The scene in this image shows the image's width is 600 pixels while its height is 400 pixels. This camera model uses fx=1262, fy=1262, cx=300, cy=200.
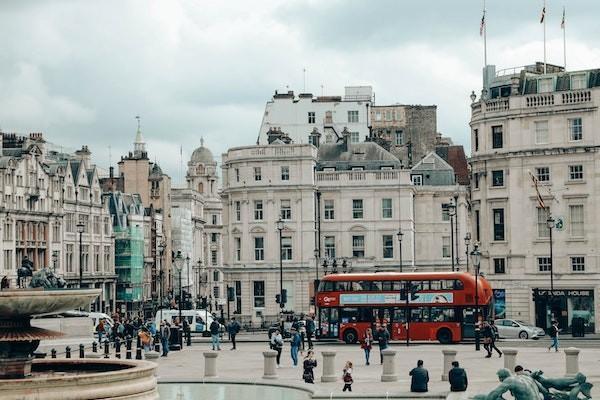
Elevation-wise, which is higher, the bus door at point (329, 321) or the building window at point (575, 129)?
the building window at point (575, 129)

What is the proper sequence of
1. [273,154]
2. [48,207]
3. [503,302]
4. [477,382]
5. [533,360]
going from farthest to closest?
[48,207] < [273,154] < [503,302] < [533,360] < [477,382]

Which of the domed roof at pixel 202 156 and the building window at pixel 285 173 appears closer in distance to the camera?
the building window at pixel 285 173

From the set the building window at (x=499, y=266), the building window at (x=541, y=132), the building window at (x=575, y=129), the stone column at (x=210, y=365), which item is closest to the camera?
the stone column at (x=210, y=365)

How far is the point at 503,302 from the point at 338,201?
20.7 meters

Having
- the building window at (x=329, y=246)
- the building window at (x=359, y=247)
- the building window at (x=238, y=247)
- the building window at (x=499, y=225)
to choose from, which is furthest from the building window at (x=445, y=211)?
the building window at (x=499, y=225)

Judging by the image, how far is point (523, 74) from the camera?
70.1m

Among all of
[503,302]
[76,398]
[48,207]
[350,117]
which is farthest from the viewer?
[350,117]

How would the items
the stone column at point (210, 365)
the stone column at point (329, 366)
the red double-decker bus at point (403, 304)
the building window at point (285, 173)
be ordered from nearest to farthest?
1. the stone column at point (329, 366)
2. the stone column at point (210, 365)
3. the red double-decker bus at point (403, 304)
4. the building window at point (285, 173)

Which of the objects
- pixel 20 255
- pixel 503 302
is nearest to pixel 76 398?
→ pixel 503 302

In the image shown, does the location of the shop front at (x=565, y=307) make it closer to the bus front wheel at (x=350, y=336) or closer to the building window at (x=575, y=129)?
the building window at (x=575, y=129)

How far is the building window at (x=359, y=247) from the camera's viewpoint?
3393 inches

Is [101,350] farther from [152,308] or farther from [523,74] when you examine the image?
[152,308]

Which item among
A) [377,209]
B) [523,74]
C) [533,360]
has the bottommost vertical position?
[533,360]

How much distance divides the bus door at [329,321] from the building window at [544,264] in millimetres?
15268
